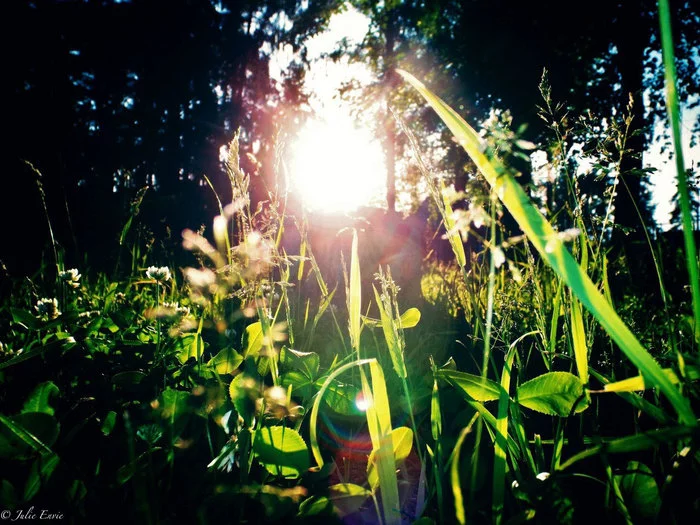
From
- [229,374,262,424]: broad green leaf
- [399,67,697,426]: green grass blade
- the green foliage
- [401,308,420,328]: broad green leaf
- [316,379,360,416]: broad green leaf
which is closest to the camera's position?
[399,67,697,426]: green grass blade

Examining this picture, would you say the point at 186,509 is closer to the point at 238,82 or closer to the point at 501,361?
the point at 501,361

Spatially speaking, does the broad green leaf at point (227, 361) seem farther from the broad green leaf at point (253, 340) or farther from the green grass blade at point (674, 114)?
the green grass blade at point (674, 114)

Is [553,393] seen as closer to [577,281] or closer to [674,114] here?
[577,281]

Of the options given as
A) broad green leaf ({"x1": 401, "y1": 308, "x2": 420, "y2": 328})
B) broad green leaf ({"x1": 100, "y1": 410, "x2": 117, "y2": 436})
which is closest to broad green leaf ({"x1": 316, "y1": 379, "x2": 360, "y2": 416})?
broad green leaf ({"x1": 401, "y1": 308, "x2": 420, "y2": 328})

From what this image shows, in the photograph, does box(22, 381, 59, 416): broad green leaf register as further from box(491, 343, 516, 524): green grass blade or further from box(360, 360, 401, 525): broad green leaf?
box(491, 343, 516, 524): green grass blade

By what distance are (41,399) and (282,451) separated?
0.61 meters

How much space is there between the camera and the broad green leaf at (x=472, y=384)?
0.81m

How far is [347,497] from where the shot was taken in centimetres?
77

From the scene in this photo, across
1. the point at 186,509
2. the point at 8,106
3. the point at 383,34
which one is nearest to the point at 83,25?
the point at 8,106

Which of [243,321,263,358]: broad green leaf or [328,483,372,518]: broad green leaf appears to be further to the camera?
[243,321,263,358]: broad green leaf

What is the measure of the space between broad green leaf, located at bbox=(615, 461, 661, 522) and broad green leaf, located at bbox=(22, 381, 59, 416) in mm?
1221

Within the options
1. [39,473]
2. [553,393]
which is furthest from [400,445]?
[39,473]

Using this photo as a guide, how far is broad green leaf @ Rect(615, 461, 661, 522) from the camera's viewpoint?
2.28ft

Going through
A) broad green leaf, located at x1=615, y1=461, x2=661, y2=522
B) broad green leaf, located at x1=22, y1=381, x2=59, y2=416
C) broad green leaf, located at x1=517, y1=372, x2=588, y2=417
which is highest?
broad green leaf, located at x1=517, y1=372, x2=588, y2=417
